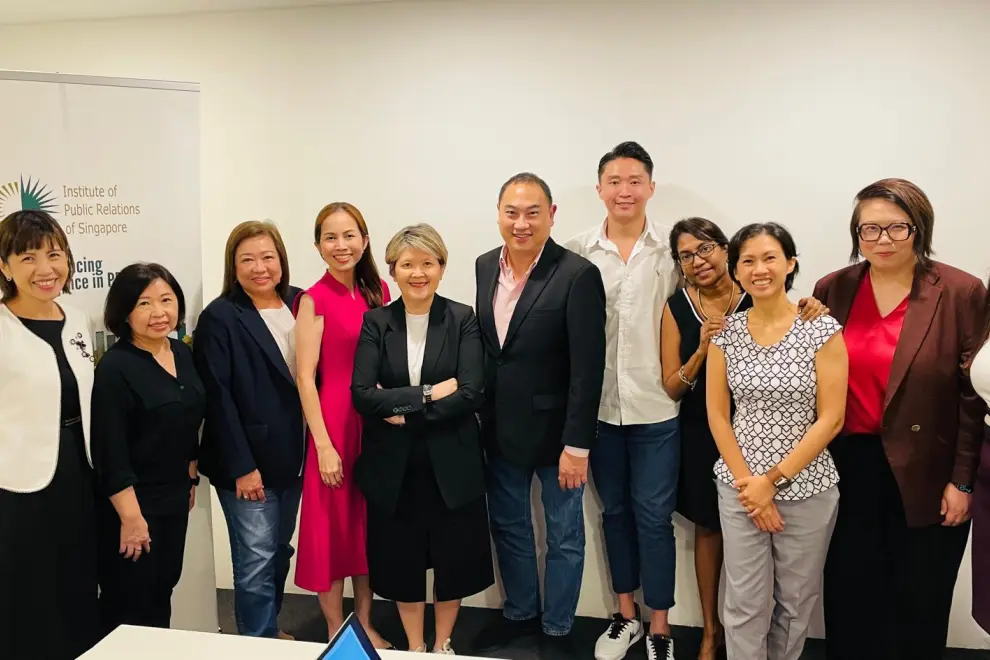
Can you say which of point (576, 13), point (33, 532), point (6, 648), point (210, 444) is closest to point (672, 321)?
point (576, 13)

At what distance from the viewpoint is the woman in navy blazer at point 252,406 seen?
8.39 feet

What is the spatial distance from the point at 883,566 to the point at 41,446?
281cm

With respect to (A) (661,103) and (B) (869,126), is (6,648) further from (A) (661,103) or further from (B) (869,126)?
(B) (869,126)

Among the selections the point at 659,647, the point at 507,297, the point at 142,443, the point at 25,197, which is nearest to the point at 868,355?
the point at 507,297

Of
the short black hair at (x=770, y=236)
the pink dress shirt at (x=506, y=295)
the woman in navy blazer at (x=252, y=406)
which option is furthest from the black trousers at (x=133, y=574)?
the short black hair at (x=770, y=236)

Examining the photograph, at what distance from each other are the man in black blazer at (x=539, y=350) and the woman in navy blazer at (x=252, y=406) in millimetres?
772

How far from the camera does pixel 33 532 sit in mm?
2168

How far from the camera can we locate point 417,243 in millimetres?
2514

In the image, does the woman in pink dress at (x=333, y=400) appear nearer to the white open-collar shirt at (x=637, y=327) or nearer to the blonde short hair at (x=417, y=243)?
the blonde short hair at (x=417, y=243)

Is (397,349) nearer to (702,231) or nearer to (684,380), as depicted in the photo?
(684,380)

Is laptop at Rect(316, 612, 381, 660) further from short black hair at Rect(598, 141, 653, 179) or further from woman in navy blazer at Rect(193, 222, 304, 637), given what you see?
short black hair at Rect(598, 141, 653, 179)

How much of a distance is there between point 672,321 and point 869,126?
118 cm

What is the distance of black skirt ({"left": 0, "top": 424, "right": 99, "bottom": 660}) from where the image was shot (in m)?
2.14

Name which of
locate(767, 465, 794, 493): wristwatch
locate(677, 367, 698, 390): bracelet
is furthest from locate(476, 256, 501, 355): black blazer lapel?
locate(767, 465, 794, 493): wristwatch
